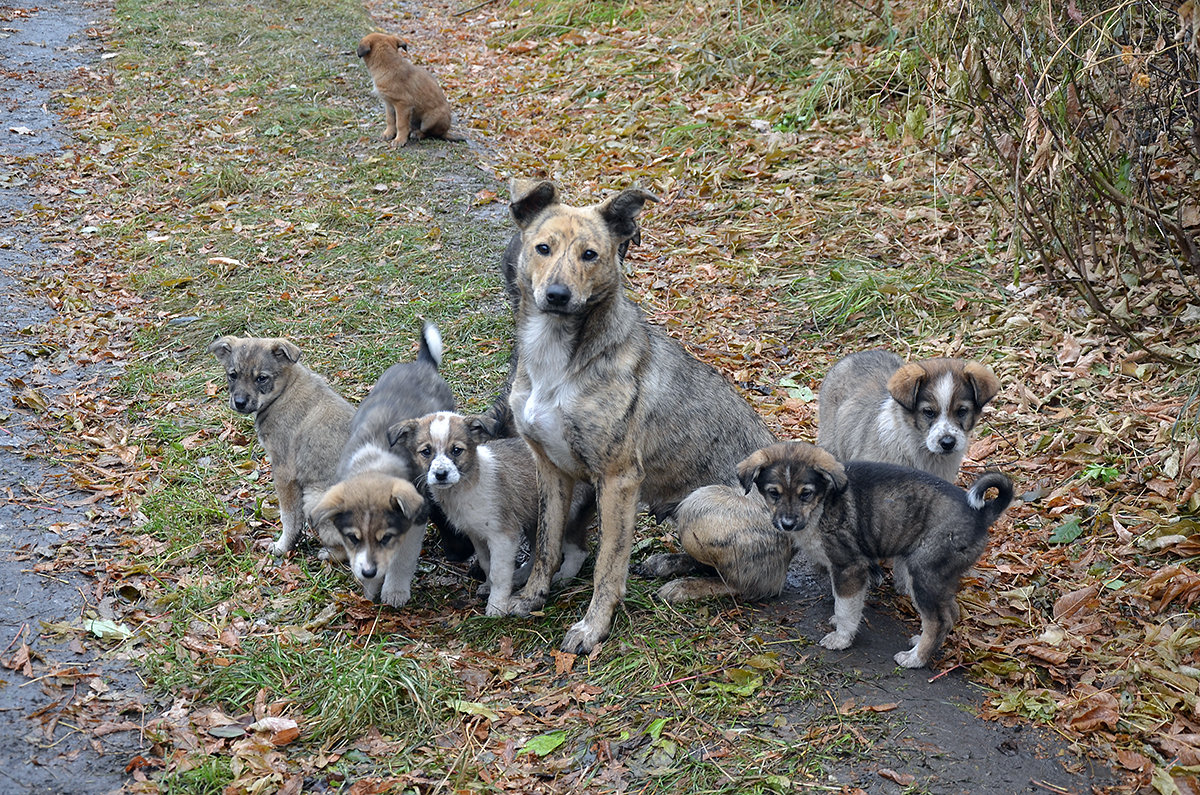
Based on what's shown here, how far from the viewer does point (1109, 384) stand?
7.32 metres

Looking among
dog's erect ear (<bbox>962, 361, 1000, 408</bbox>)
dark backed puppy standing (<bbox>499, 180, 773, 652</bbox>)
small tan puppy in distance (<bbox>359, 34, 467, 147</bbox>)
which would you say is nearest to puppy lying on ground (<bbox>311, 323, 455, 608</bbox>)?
dark backed puppy standing (<bbox>499, 180, 773, 652</bbox>)

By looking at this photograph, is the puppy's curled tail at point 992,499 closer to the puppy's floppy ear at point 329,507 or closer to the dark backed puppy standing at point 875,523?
the dark backed puppy standing at point 875,523

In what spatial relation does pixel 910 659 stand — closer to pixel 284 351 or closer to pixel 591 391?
pixel 591 391

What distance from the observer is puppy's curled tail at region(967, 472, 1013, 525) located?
A: 15.7 feet

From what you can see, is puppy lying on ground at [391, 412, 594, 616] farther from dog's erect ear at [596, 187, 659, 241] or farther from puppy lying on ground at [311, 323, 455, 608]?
dog's erect ear at [596, 187, 659, 241]

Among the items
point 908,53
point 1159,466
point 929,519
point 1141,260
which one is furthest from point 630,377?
point 908,53

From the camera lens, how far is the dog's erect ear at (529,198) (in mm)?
5410

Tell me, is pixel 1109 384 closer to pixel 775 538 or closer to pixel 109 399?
pixel 775 538

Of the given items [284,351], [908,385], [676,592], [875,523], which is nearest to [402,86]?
[284,351]

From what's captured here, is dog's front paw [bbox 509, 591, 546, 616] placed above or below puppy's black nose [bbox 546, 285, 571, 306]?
below

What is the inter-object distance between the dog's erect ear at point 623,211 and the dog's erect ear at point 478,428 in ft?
4.21

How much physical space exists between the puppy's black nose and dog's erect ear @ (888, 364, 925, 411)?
6.76 feet

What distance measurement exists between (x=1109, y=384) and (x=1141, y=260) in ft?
4.03

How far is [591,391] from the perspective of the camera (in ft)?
17.5
